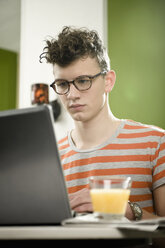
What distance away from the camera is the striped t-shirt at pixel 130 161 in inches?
54.1

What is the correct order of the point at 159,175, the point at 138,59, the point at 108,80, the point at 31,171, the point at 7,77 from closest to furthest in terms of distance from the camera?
the point at 31,171 < the point at 159,175 < the point at 108,80 < the point at 138,59 < the point at 7,77

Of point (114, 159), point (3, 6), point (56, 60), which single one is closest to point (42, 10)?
point (3, 6)

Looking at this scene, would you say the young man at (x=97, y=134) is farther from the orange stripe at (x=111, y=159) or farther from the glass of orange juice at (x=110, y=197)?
the glass of orange juice at (x=110, y=197)

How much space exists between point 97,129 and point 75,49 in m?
0.36

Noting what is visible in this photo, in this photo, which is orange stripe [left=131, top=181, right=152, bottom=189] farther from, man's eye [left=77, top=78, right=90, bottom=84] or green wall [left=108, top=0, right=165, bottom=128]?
green wall [left=108, top=0, right=165, bottom=128]

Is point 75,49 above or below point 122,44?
below

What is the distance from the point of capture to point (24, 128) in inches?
26.7

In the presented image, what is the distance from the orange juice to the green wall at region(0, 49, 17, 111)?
2.81 meters

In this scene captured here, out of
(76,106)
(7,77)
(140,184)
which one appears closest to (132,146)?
(140,184)

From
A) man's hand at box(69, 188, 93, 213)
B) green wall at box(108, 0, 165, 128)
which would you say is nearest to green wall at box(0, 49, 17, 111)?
green wall at box(108, 0, 165, 128)

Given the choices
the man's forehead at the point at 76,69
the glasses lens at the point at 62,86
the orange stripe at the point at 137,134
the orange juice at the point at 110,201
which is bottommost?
the orange juice at the point at 110,201

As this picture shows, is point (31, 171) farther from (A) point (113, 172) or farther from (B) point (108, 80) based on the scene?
(B) point (108, 80)

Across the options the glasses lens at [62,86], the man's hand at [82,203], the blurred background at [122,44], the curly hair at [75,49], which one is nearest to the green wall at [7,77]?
the blurred background at [122,44]

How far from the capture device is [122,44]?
2.46 metres
